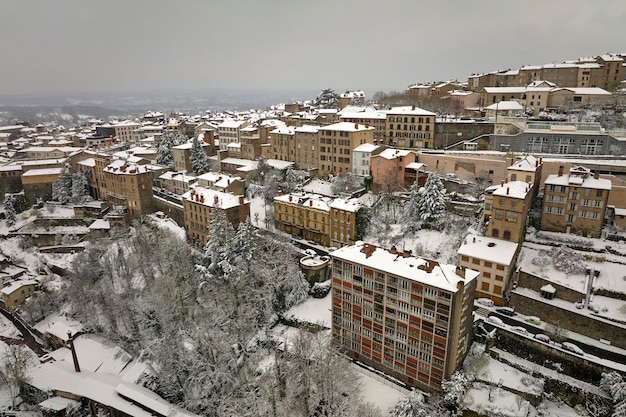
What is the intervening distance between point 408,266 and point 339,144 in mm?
31954

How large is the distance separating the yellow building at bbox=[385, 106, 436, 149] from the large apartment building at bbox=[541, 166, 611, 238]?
957 inches

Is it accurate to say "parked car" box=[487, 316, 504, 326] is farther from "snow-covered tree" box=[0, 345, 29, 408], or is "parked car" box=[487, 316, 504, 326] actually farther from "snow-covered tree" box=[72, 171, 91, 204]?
"snow-covered tree" box=[72, 171, 91, 204]

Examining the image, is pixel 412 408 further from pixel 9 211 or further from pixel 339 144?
pixel 9 211

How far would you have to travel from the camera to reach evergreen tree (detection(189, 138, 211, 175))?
6925cm

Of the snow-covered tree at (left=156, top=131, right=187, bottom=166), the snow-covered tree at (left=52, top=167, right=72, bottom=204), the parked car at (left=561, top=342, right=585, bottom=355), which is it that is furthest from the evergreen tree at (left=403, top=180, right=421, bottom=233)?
the snow-covered tree at (left=52, top=167, right=72, bottom=204)

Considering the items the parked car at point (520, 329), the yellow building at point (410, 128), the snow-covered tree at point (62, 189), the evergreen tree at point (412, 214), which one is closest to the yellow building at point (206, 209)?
the evergreen tree at point (412, 214)

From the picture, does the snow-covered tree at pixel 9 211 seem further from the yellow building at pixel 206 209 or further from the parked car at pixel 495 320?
the parked car at pixel 495 320

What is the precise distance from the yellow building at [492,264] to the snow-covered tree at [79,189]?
6420 centimetres

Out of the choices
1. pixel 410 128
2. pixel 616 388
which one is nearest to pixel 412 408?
pixel 616 388

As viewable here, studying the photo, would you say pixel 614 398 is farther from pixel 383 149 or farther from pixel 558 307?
pixel 383 149

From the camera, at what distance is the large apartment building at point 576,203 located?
3750cm

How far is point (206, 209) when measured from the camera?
49.9m

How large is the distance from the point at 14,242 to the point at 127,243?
2203cm

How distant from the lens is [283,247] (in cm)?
4394
